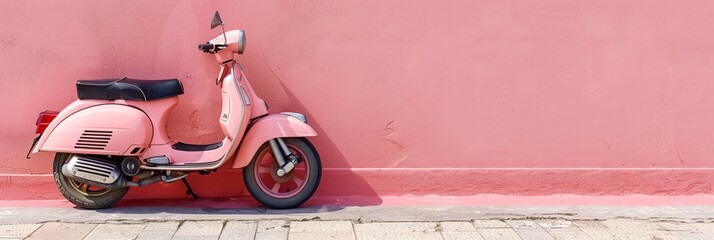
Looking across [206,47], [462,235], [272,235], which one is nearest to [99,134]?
[206,47]

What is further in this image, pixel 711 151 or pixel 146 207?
pixel 711 151

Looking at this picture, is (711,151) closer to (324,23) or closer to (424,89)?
(424,89)

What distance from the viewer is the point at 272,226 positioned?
503 cm

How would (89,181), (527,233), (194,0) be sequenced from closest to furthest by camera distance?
(527,233) < (89,181) < (194,0)

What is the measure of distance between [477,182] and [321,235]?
159 cm

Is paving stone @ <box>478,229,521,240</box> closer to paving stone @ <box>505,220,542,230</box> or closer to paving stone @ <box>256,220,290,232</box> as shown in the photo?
paving stone @ <box>505,220,542,230</box>

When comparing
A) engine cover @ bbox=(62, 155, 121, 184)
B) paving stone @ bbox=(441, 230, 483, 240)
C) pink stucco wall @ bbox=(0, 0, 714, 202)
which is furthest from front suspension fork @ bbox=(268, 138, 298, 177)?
paving stone @ bbox=(441, 230, 483, 240)

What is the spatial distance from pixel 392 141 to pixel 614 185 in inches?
66.4

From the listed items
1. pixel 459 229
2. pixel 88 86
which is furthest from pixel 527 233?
pixel 88 86

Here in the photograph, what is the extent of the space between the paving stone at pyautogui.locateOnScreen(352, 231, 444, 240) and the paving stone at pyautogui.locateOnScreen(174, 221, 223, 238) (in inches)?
33.8

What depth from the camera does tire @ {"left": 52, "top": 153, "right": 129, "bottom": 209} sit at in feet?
17.9

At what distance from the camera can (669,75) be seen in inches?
235

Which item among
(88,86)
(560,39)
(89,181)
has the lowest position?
(89,181)

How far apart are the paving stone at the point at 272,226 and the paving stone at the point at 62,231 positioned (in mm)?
1023
